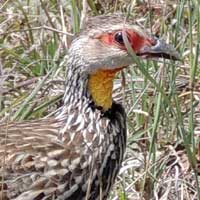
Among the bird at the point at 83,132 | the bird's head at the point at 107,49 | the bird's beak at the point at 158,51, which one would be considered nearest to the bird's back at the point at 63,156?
the bird at the point at 83,132

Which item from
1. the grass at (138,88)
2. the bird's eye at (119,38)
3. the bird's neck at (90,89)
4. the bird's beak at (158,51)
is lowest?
the grass at (138,88)

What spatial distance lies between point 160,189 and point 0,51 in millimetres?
1390

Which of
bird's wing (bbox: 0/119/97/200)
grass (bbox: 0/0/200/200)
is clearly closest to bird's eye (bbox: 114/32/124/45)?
grass (bbox: 0/0/200/200)

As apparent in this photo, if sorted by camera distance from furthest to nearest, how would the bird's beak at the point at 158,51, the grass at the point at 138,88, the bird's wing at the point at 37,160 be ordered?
the grass at the point at 138,88 → the bird's beak at the point at 158,51 → the bird's wing at the point at 37,160

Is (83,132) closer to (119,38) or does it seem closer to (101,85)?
(101,85)

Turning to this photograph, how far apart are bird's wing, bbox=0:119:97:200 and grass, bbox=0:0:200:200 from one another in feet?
0.55

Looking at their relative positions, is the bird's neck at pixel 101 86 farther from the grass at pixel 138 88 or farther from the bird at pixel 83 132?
the grass at pixel 138 88

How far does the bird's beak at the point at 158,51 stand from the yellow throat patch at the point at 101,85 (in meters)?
0.12

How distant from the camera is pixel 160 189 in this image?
5055mm

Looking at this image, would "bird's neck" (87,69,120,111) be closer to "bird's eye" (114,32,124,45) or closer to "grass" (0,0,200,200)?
"bird's eye" (114,32,124,45)

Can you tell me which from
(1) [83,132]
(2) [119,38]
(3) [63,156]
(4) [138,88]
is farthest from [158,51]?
(4) [138,88]

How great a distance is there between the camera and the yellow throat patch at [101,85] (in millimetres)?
4406

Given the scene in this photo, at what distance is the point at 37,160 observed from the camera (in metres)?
4.33

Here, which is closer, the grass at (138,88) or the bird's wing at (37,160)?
the bird's wing at (37,160)
